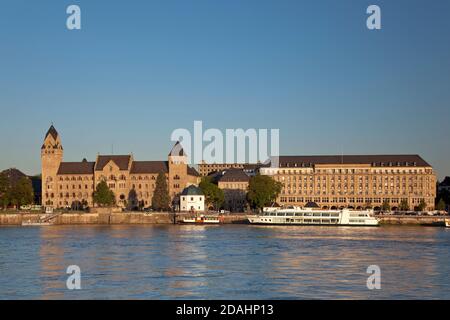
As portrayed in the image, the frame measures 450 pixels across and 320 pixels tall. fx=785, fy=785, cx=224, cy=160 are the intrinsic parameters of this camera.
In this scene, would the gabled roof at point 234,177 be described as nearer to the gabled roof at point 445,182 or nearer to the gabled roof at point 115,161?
the gabled roof at point 115,161

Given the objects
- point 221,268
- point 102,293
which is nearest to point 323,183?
point 221,268

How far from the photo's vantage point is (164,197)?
137 m

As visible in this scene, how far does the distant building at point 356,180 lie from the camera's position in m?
149

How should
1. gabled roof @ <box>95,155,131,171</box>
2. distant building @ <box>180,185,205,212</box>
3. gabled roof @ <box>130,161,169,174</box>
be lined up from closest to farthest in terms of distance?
distant building @ <box>180,185,205,212</box>
gabled roof @ <box>95,155,131,171</box>
gabled roof @ <box>130,161,169,174</box>

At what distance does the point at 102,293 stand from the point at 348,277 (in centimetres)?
1423

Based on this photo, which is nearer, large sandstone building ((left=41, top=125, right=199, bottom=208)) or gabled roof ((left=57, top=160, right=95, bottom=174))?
large sandstone building ((left=41, top=125, right=199, bottom=208))

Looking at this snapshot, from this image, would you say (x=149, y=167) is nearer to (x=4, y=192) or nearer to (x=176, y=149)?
(x=176, y=149)

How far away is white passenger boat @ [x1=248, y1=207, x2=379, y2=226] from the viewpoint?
366 feet

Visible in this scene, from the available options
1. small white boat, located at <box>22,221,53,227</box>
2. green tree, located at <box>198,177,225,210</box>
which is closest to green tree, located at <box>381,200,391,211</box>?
green tree, located at <box>198,177,225,210</box>

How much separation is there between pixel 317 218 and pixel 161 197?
34.1 m

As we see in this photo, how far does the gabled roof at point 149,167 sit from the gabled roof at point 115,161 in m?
1.70

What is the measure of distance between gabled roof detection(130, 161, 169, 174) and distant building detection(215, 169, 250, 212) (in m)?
12.9

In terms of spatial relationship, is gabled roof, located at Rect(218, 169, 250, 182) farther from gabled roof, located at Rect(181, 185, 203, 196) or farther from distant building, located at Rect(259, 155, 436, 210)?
gabled roof, located at Rect(181, 185, 203, 196)
